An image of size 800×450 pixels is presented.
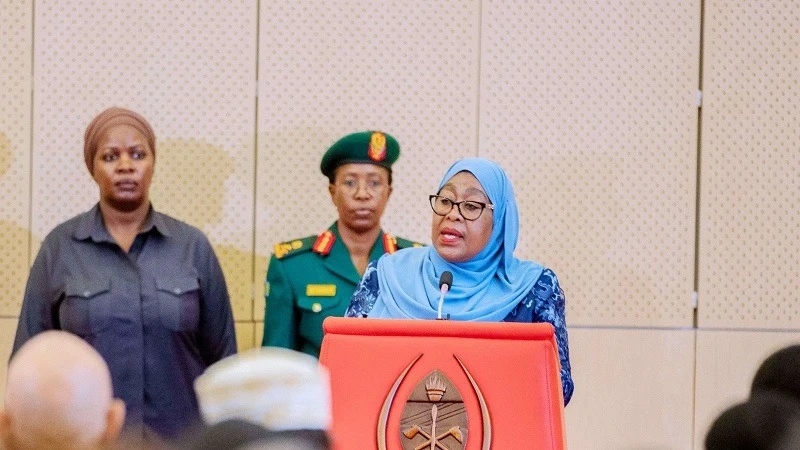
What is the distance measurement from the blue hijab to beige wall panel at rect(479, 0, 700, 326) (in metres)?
2.01

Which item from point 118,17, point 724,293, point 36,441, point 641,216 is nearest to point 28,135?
point 118,17

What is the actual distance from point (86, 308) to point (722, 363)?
3041mm

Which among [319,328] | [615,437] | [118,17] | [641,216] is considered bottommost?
[615,437]

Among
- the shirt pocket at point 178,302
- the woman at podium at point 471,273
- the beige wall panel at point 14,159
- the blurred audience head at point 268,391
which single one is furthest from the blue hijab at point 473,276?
the beige wall panel at point 14,159

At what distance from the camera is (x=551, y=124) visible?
213 inches

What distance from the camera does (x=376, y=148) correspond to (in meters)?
4.47

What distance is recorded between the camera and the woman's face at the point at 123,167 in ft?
13.1

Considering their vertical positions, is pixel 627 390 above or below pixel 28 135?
below

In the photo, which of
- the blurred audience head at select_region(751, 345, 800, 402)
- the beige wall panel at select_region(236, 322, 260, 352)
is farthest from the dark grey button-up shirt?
the blurred audience head at select_region(751, 345, 800, 402)

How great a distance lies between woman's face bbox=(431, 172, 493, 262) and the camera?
325 cm

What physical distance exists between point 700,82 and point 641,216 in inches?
27.1

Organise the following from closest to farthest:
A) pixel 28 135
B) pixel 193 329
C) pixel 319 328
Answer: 1. pixel 193 329
2. pixel 319 328
3. pixel 28 135

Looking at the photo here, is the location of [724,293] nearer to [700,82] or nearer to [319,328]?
[700,82]

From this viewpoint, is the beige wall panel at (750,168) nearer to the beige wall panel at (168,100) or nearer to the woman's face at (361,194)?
the woman's face at (361,194)
